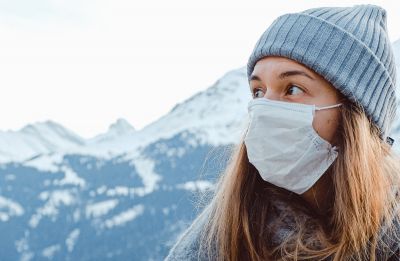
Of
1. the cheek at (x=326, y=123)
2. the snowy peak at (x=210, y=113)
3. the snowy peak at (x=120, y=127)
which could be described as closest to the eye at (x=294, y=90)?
the cheek at (x=326, y=123)

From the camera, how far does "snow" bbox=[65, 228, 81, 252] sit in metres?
3.45

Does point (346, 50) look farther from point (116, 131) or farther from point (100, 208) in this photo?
point (116, 131)

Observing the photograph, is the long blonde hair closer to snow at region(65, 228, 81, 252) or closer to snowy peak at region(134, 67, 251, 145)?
snowy peak at region(134, 67, 251, 145)

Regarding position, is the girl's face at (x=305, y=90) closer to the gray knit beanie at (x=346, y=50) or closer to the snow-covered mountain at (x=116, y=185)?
the gray knit beanie at (x=346, y=50)

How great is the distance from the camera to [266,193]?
1.33m

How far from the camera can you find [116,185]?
3.97m

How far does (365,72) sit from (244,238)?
0.81 meters

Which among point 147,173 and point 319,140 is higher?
point 319,140

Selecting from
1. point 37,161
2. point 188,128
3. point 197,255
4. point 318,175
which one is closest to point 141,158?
point 188,128

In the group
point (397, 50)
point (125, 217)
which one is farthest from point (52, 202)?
point (397, 50)

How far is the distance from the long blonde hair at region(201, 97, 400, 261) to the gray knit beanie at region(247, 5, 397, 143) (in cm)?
7

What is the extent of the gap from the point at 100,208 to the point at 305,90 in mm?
3328

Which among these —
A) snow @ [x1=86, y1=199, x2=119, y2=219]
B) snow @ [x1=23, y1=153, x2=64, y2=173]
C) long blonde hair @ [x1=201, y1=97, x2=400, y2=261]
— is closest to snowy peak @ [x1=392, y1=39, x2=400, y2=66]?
long blonde hair @ [x1=201, y1=97, x2=400, y2=261]

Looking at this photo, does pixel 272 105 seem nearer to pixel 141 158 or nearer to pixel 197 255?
pixel 197 255
